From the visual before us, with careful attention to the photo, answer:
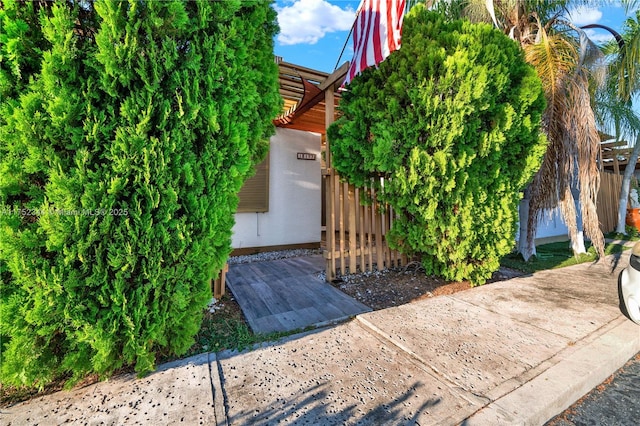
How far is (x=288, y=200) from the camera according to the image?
638 cm

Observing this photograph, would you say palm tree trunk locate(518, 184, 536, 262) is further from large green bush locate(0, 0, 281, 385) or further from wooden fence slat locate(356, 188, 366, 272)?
large green bush locate(0, 0, 281, 385)

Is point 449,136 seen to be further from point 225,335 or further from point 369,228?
A: point 225,335

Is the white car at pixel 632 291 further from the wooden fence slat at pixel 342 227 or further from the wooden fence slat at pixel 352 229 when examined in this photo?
the wooden fence slat at pixel 342 227

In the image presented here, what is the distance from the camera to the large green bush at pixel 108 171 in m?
1.57

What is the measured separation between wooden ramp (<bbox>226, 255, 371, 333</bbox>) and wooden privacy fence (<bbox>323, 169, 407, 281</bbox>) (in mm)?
468

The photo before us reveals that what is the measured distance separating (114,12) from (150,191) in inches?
40.8

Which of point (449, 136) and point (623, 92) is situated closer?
point (449, 136)

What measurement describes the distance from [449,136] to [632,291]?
2.32m

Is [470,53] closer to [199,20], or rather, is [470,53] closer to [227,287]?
[199,20]

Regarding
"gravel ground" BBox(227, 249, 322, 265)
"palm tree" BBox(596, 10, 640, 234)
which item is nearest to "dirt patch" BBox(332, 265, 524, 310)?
"gravel ground" BBox(227, 249, 322, 265)

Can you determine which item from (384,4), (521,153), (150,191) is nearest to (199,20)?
(150,191)

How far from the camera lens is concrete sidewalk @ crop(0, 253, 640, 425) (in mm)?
1560

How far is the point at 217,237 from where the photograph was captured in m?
2.08

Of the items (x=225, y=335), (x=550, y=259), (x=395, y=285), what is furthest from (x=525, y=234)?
(x=225, y=335)
